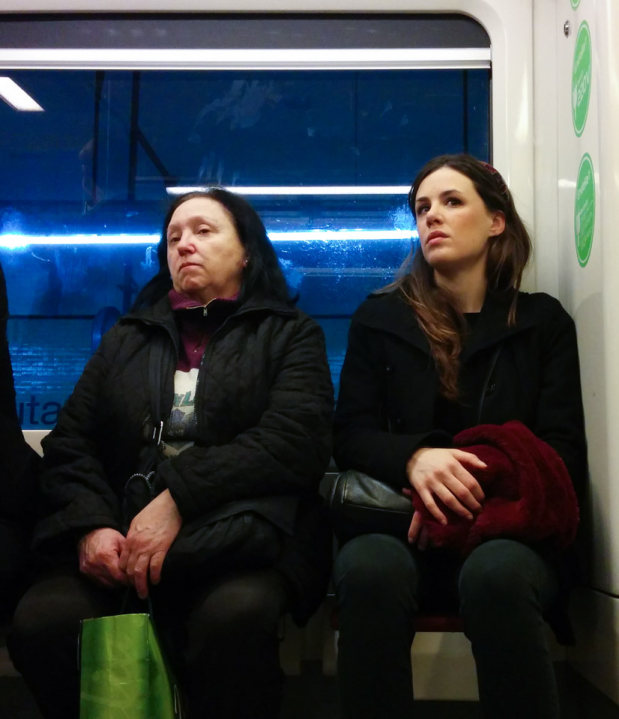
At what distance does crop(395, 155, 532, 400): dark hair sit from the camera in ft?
7.25

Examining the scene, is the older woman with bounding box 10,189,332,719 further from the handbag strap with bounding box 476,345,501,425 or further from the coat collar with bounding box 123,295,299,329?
the handbag strap with bounding box 476,345,501,425

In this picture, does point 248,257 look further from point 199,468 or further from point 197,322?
point 199,468

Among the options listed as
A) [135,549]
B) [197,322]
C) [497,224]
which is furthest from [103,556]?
[497,224]

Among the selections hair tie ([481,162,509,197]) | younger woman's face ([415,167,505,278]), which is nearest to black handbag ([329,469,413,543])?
younger woman's face ([415,167,505,278])

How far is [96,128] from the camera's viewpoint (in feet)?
9.34

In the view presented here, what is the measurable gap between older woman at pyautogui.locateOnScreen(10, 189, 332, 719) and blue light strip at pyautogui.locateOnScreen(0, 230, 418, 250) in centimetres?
37

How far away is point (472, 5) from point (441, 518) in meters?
1.96

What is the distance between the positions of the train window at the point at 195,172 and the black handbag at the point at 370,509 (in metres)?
0.83

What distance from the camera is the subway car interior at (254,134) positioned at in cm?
270

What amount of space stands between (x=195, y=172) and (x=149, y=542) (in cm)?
153

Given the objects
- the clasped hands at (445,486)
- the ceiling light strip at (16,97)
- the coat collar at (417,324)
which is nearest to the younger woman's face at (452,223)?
the coat collar at (417,324)

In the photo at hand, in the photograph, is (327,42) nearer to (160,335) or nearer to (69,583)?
(160,335)

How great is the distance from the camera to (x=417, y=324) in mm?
2217

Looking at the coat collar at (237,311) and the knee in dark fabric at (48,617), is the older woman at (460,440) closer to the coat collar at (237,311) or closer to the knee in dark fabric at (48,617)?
the coat collar at (237,311)
